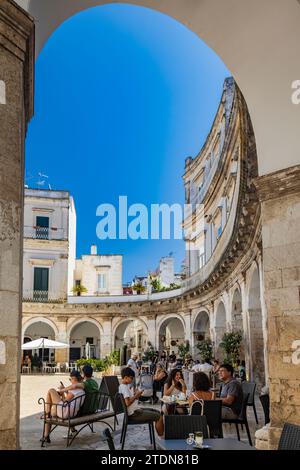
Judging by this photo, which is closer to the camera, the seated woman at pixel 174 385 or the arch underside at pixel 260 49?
the arch underside at pixel 260 49

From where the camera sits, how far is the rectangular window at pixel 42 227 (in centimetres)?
3625

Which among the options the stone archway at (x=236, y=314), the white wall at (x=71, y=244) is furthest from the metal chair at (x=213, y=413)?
the white wall at (x=71, y=244)

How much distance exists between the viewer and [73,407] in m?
7.82

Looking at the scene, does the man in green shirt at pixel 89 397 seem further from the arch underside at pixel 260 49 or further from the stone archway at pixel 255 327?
the stone archway at pixel 255 327

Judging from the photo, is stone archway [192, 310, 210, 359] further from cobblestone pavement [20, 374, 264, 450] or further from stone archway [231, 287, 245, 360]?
cobblestone pavement [20, 374, 264, 450]

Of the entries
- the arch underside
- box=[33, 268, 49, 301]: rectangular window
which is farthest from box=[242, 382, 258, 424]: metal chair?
box=[33, 268, 49, 301]: rectangular window

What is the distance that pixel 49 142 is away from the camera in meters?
42.4

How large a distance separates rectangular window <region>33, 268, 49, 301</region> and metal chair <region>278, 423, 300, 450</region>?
105ft

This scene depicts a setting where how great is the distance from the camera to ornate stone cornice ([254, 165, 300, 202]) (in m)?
6.12

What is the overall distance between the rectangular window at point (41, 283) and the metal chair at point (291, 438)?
32.1 meters

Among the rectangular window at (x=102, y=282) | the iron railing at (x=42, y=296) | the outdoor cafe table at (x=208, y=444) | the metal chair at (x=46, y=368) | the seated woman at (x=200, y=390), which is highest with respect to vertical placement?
the rectangular window at (x=102, y=282)

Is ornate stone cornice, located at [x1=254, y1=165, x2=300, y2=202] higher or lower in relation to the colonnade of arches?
higher

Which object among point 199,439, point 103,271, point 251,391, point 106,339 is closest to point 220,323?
point 251,391

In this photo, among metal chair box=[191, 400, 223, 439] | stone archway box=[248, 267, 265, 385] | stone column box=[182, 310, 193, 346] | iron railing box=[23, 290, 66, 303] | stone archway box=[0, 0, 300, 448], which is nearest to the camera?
stone archway box=[0, 0, 300, 448]
